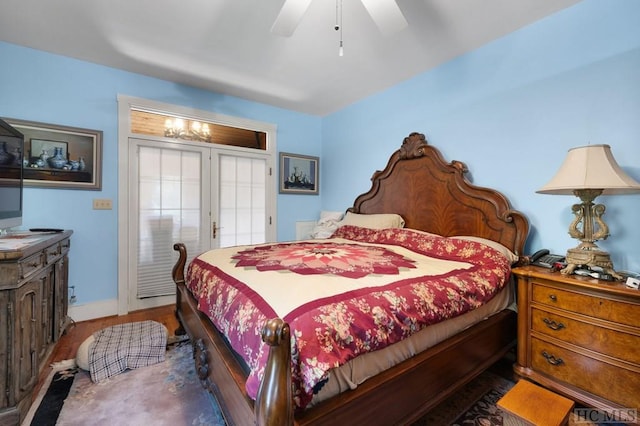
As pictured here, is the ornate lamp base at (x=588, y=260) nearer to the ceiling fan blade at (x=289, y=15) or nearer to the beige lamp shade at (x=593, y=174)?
the beige lamp shade at (x=593, y=174)

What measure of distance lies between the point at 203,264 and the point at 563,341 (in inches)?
90.0

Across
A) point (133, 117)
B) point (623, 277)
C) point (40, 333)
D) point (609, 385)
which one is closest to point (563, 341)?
point (609, 385)

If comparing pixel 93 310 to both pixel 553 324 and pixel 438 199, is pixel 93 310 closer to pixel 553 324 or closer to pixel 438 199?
pixel 438 199

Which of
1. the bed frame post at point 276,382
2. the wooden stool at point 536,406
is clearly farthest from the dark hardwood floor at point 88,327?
the wooden stool at point 536,406

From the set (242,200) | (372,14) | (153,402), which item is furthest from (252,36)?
(153,402)

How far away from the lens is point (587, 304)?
4.95 feet

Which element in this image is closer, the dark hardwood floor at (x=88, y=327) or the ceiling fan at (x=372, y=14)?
the ceiling fan at (x=372, y=14)

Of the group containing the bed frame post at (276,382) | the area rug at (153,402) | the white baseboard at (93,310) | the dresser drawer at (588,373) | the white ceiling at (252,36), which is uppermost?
the white ceiling at (252,36)

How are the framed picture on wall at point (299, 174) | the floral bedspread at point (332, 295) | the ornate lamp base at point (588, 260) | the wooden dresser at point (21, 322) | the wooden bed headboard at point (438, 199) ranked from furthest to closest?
1. the framed picture on wall at point (299, 174)
2. the wooden bed headboard at point (438, 199)
3. the ornate lamp base at point (588, 260)
4. the wooden dresser at point (21, 322)
5. the floral bedspread at point (332, 295)

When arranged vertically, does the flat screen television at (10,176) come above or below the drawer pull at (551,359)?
above

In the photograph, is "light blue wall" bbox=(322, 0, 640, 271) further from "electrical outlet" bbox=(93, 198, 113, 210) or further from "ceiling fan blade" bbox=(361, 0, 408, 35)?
"electrical outlet" bbox=(93, 198, 113, 210)

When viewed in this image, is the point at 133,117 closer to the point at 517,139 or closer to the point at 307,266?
the point at 307,266

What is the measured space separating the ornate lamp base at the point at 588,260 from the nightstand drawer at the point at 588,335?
0.29 m

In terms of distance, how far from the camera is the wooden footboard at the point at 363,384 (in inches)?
31.8
